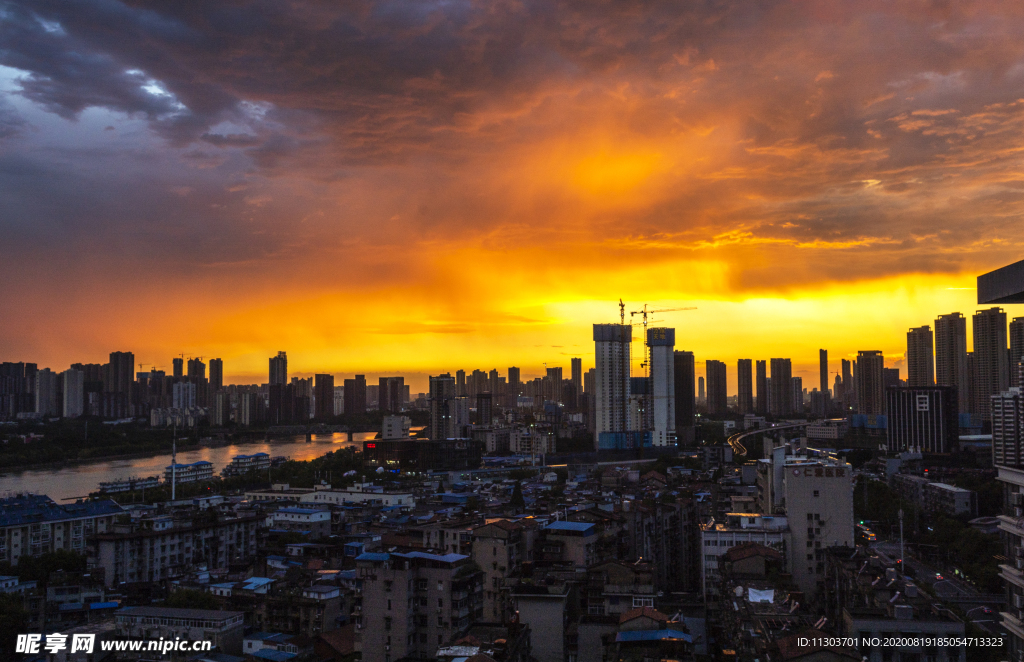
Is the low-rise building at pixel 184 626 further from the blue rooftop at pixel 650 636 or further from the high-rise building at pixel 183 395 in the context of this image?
the high-rise building at pixel 183 395

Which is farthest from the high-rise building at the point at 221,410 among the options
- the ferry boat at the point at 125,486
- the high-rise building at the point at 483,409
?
the ferry boat at the point at 125,486

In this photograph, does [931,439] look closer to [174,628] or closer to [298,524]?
[298,524]

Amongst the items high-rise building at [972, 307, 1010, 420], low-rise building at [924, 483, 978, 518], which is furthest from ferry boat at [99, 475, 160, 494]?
high-rise building at [972, 307, 1010, 420]

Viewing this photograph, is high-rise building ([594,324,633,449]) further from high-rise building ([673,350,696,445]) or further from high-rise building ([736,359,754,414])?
high-rise building ([736,359,754,414])

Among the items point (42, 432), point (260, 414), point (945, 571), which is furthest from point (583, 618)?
point (260, 414)

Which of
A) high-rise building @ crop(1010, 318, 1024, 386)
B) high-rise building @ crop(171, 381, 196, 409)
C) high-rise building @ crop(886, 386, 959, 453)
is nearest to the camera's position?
high-rise building @ crop(1010, 318, 1024, 386)

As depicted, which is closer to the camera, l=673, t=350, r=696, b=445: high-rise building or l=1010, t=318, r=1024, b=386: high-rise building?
l=1010, t=318, r=1024, b=386: high-rise building
